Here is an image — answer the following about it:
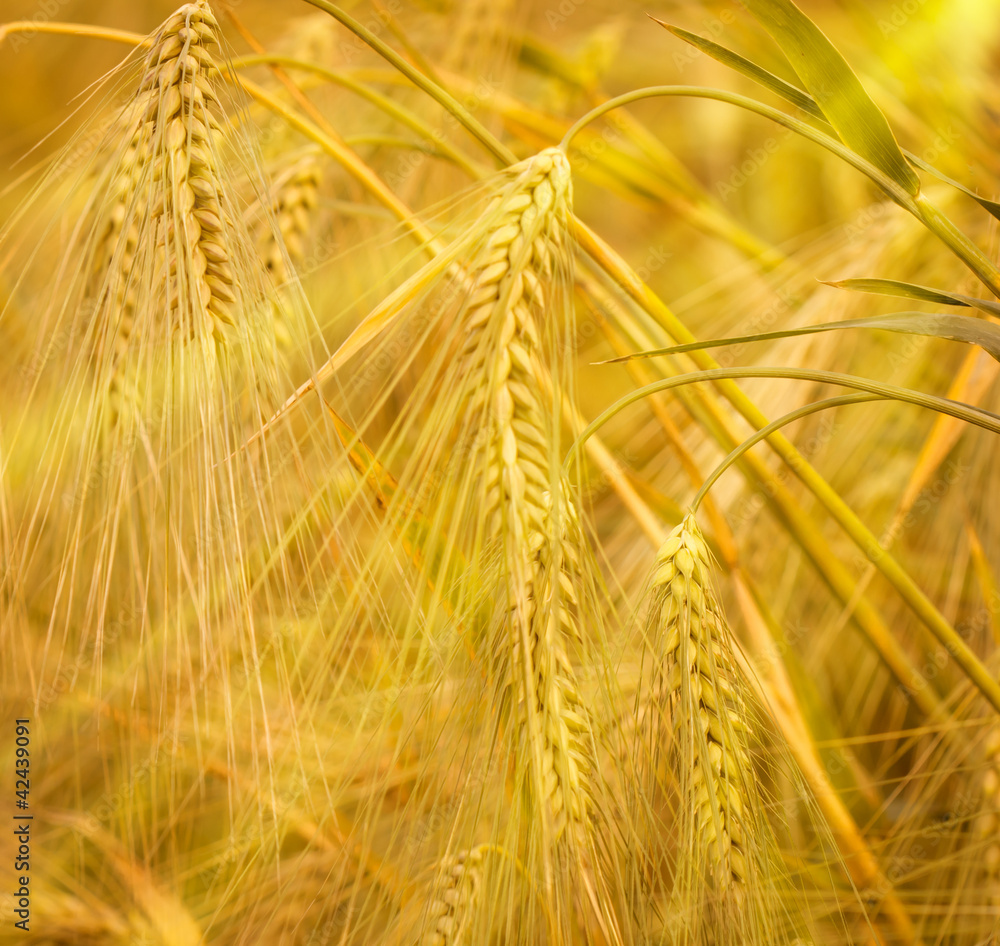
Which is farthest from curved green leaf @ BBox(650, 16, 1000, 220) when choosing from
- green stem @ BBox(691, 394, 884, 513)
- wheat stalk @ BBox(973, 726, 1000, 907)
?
wheat stalk @ BBox(973, 726, 1000, 907)

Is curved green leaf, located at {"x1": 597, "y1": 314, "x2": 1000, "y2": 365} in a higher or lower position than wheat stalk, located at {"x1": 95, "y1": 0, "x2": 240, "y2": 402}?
lower

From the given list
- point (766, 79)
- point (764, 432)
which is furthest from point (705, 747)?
point (766, 79)

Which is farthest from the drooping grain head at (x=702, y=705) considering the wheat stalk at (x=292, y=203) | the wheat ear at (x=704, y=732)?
the wheat stalk at (x=292, y=203)

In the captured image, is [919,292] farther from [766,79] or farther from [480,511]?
[480,511]

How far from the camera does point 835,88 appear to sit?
1.03 feet

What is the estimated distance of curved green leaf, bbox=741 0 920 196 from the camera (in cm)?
31

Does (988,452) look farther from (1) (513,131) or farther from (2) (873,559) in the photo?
(1) (513,131)

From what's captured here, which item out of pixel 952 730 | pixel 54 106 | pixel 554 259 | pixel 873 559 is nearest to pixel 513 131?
pixel 554 259

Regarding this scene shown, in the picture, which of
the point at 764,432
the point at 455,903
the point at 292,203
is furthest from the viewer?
the point at 292,203

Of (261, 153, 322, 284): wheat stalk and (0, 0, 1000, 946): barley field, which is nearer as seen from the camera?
(0, 0, 1000, 946): barley field

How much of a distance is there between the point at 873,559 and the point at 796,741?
0.16 meters

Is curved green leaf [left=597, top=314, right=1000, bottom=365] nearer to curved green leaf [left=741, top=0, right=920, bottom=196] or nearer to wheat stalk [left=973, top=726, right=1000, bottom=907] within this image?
curved green leaf [left=741, top=0, right=920, bottom=196]

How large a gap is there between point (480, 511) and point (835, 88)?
278mm

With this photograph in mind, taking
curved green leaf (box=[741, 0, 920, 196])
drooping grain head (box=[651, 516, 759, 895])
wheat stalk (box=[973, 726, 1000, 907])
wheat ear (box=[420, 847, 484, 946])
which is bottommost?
wheat stalk (box=[973, 726, 1000, 907])
